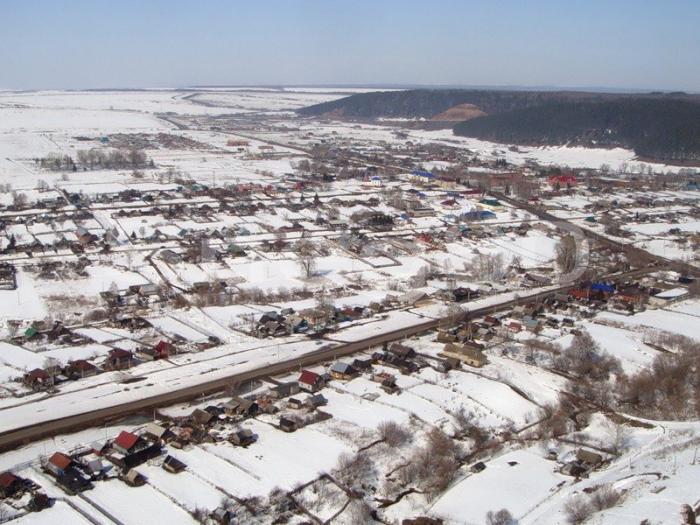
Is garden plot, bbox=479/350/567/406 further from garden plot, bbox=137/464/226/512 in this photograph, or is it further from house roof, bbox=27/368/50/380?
house roof, bbox=27/368/50/380

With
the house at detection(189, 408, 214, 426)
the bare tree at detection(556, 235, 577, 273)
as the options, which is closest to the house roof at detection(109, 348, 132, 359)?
the house at detection(189, 408, 214, 426)

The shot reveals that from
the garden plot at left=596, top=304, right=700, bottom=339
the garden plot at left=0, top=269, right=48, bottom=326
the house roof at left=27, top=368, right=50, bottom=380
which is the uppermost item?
the house roof at left=27, top=368, right=50, bottom=380

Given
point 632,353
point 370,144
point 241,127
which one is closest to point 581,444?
point 632,353

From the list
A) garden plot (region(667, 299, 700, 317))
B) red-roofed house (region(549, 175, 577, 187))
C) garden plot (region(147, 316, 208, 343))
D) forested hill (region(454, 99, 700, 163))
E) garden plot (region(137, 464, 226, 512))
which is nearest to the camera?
garden plot (region(137, 464, 226, 512))

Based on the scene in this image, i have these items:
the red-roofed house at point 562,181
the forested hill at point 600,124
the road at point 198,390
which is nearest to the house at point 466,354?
the road at point 198,390

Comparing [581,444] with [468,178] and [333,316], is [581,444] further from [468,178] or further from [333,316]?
[468,178]

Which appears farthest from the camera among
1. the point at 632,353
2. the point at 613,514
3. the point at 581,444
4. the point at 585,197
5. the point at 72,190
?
the point at 585,197

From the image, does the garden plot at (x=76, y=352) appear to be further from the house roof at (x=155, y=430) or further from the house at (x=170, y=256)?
the house at (x=170, y=256)
